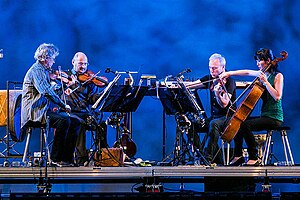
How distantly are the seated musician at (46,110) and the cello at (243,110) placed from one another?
1.49 meters

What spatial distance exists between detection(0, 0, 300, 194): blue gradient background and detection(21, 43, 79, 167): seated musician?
206 cm

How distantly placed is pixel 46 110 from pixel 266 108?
2.22 meters

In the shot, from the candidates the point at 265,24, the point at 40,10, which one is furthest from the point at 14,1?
the point at 265,24

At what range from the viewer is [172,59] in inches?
307

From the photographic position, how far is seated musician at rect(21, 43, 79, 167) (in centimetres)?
552

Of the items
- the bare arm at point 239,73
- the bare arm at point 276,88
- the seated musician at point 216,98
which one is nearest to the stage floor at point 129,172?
the seated musician at point 216,98

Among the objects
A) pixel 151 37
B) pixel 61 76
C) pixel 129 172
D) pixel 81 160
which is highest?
pixel 151 37

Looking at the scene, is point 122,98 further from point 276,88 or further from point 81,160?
point 276,88

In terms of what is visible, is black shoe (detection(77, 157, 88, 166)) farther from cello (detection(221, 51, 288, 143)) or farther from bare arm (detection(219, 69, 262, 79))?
bare arm (detection(219, 69, 262, 79))

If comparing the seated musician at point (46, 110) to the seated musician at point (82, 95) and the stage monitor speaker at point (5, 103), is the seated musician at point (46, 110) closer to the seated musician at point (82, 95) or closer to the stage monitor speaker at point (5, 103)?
the seated musician at point (82, 95)

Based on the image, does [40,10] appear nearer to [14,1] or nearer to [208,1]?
[14,1]

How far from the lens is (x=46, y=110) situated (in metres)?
5.62

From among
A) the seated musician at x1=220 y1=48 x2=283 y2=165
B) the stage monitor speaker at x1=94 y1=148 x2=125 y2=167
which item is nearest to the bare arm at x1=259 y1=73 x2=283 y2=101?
the seated musician at x1=220 y1=48 x2=283 y2=165

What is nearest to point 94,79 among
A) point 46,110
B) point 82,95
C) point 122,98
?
point 82,95
